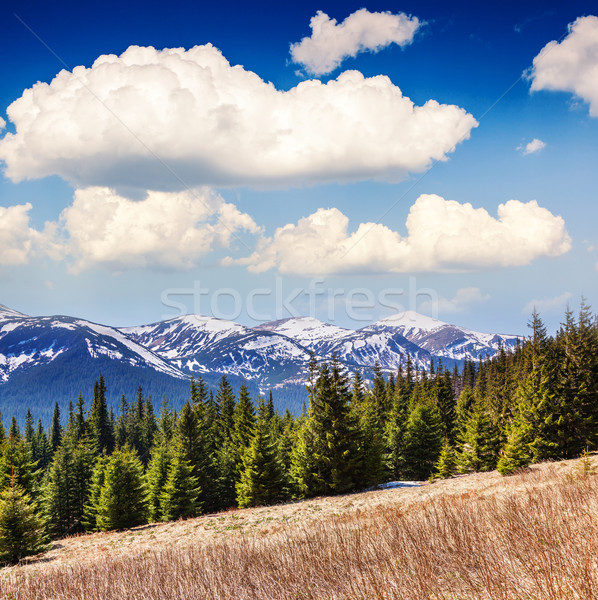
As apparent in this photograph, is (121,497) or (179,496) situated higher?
(121,497)

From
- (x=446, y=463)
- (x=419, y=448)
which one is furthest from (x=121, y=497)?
(x=419, y=448)

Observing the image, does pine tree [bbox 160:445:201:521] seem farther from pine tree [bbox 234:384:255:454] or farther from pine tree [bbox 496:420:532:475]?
pine tree [bbox 496:420:532:475]

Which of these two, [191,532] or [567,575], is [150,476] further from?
[567,575]

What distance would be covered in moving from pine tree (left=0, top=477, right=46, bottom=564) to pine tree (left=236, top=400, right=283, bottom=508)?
19.4 meters

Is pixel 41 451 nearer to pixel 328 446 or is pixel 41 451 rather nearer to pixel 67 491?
pixel 67 491

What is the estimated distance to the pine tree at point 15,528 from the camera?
26594 mm

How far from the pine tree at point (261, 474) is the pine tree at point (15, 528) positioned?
63.5 feet

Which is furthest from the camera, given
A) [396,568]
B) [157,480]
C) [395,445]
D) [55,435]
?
[55,435]

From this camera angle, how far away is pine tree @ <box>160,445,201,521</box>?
132 ft

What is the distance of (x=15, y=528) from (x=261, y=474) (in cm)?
2142

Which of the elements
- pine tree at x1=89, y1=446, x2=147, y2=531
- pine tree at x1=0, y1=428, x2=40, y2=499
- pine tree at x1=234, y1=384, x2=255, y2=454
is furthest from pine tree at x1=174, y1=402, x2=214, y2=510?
pine tree at x1=0, y1=428, x2=40, y2=499

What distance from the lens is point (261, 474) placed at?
138ft

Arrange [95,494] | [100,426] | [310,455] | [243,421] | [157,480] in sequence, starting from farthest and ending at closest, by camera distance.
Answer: [100,426]
[243,421]
[95,494]
[157,480]
[310,455]

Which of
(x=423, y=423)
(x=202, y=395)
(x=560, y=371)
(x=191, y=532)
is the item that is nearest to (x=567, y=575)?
(x=191, y=532)
